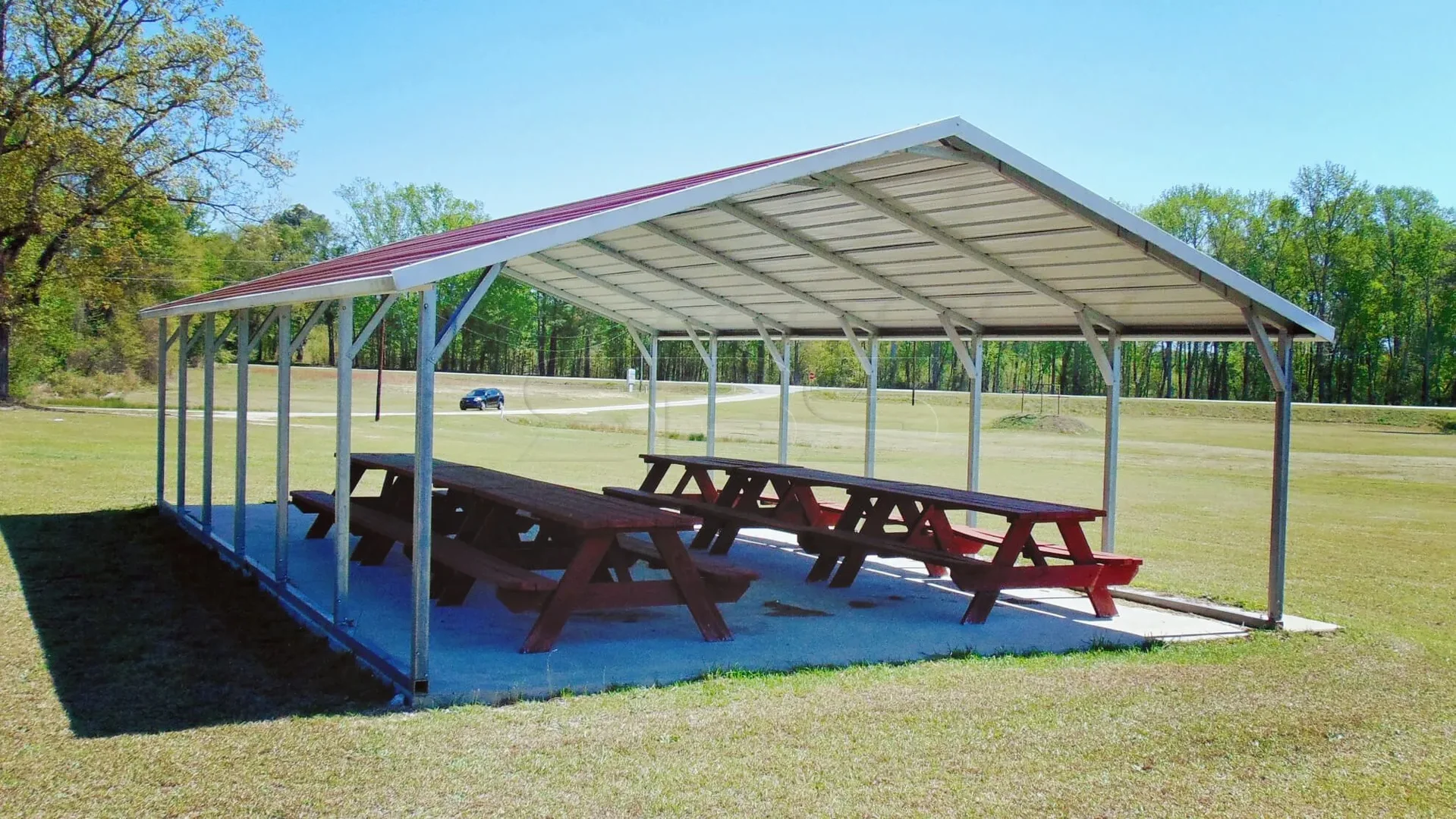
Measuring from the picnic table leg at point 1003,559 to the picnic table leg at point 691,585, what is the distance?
1.79 meters

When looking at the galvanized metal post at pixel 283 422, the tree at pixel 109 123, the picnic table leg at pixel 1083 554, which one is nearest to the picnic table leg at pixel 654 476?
the galvanized metal post at pixel 283 422

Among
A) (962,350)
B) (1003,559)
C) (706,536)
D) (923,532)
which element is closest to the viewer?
(1003,559)

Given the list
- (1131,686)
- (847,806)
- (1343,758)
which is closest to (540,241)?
(847,806)

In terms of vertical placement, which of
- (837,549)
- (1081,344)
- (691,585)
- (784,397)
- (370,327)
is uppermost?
(1081,344)

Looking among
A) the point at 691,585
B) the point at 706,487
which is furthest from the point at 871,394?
the point at 691,585

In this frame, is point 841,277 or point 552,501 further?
point 841,277

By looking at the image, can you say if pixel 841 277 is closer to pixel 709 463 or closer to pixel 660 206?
pixel 709 463

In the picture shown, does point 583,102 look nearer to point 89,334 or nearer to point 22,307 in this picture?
point 22,307

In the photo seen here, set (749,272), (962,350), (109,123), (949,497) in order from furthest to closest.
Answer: (109,123) < (962,350) < (749,272) < (949,497)

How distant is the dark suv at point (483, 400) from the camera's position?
43875 millimetres

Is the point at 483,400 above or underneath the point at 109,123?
underneath

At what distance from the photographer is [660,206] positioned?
5320 millimetres

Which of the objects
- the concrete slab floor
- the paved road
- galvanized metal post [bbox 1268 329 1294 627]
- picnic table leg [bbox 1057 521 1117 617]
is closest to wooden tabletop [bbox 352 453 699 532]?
the concrete slab floor

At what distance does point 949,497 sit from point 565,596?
117 inches
